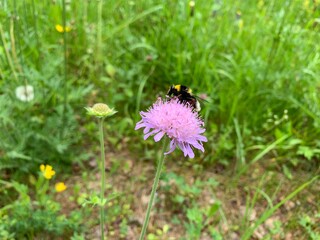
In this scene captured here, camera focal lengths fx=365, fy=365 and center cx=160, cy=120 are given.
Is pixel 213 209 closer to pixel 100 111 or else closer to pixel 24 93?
pixel 100 111

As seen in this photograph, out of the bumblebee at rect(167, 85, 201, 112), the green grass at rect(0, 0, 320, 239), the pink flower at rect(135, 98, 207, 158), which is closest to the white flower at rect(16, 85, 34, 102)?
the green grass at rect(0, 0, 320, 239)

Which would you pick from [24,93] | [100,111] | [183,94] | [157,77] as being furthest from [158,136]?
[157,77]

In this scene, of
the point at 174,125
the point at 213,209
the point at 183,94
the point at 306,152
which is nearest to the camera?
the point at 174,125

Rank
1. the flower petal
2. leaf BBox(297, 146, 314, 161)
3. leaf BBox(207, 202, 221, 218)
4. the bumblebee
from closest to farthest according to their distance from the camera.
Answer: the flower petal < the bumblebee < leaf BBox(207, 202, 221, 218) < leaf BBox(297, 146, 314, 161)

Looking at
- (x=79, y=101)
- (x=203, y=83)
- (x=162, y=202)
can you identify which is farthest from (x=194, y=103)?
(x=79, y=101)

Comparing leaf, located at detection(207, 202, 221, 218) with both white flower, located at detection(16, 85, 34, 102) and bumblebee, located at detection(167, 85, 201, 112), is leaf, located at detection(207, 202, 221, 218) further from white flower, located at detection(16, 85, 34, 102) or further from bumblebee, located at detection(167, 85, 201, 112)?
white flower, located at detection(16, 85, 34, 102)

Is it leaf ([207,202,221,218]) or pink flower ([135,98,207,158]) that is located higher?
leaf ([207,202,221,218])

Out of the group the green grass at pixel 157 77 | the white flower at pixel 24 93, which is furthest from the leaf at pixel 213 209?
the white flower at pixel 24 93
